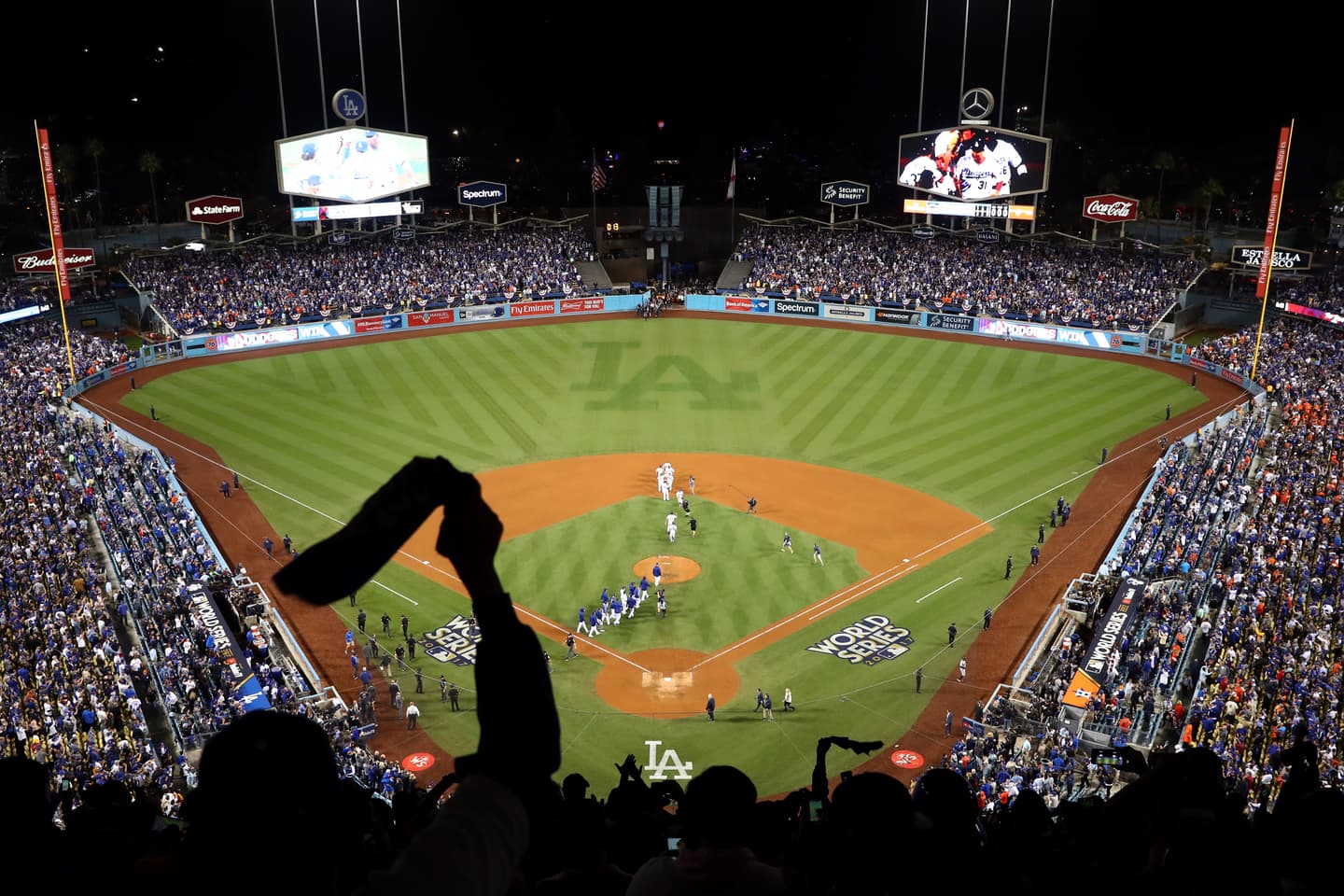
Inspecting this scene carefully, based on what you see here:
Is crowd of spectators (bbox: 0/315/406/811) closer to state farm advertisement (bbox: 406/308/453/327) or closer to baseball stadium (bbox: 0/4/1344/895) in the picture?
baseball stadium (bbox: 0/4/1344/895)

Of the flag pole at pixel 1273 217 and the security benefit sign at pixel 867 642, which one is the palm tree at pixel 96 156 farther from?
the flag pole at pixel 1273 217

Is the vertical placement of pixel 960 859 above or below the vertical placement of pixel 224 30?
below

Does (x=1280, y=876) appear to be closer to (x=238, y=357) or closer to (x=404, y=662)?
(x=404, y=662)

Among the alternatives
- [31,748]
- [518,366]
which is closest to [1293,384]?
[518,366]

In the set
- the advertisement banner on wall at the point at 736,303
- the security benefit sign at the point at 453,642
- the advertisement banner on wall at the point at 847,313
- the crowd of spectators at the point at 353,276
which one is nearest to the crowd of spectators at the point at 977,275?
the advertisement banner on wall at the point at 847,313

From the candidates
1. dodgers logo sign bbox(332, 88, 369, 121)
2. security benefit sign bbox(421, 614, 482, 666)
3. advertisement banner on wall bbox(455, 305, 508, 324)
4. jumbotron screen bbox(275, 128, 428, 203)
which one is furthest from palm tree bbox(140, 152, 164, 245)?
security benefit sign bbox(421, 614, 482, 666)

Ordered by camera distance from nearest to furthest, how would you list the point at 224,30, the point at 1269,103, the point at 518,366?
1. the point at 518,366
2. the point at 1269,103
3. the point at 224,30
